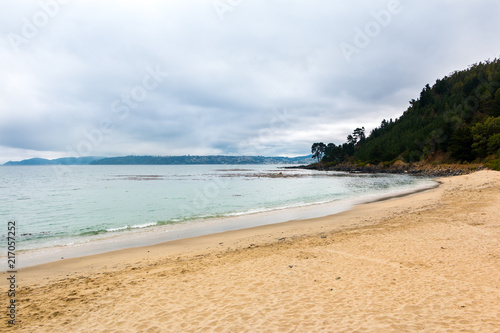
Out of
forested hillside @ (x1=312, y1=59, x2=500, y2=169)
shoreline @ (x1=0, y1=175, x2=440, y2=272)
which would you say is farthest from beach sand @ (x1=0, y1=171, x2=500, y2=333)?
forested hillside @ (x1=312, y1=59, x2=500, y2=169)

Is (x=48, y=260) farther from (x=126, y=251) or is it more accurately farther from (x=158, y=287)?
(x=158, y=287)

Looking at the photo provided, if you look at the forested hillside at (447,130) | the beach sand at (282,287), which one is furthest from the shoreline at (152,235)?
the forested hillside at (447,130)

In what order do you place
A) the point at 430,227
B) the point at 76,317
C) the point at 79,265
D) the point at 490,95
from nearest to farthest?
the point at 76,317
the point at 79,265
the point at 430,227
the point at 490,95

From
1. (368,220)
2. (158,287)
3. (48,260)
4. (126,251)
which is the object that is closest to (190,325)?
(158,287)

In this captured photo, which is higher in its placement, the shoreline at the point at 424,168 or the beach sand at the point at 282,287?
the shoreline at the point at 424,168

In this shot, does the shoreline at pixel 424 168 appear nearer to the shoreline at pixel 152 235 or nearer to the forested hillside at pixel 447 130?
the forested hillside at pixel 447 130

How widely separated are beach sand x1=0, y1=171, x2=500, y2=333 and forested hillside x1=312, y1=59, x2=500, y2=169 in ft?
194

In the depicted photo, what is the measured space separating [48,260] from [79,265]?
233 cm

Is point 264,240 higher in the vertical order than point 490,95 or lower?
lower

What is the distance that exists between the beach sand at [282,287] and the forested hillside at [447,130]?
59.2 meters

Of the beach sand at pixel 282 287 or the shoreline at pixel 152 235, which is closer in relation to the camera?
the beach sand at pixel 282 287

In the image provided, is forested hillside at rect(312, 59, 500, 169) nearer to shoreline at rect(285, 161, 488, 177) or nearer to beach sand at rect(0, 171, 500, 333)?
shoreline at rect(285, 161, 488, 177)

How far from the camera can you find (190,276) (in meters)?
8.29

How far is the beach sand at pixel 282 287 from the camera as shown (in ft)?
17.8
